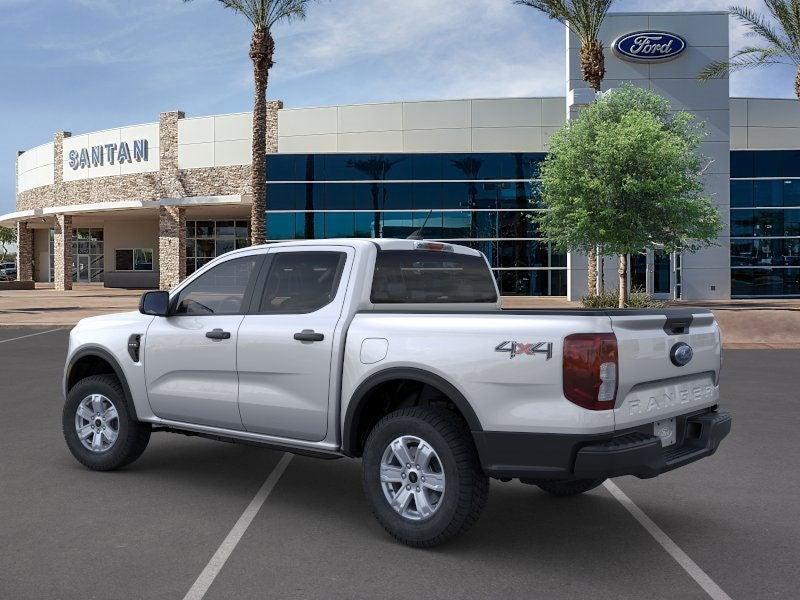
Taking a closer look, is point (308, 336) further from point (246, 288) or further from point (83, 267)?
point (83, 267)

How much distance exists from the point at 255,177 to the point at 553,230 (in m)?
10.3

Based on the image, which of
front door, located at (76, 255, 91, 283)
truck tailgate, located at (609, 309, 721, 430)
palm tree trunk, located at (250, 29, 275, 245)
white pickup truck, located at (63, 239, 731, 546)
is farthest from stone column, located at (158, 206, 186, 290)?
truck tailgate, located at (609, 309, 721, 430)

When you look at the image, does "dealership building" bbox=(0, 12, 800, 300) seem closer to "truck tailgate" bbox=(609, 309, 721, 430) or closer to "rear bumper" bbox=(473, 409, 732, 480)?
"truck tailgate" bbox=(609, 309, 721, 430)

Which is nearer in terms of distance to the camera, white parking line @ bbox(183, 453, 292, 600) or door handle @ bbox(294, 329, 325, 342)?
white parking line @ bbox(183, 453, 292, 600)

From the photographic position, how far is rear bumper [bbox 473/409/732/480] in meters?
4.20

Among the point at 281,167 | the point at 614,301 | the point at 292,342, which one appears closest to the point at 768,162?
the point at 614,301

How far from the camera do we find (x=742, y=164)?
117ft

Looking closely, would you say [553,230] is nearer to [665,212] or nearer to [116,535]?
[665,212]

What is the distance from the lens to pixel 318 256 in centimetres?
561

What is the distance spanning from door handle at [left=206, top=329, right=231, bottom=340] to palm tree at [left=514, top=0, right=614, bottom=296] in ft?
78.0

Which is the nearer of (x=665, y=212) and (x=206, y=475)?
(x=206, y=475)

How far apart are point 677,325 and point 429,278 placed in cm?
183

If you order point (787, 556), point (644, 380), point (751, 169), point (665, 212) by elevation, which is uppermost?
point (751, 169)

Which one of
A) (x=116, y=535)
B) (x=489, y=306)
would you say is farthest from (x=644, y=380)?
(x=116, y=535)
